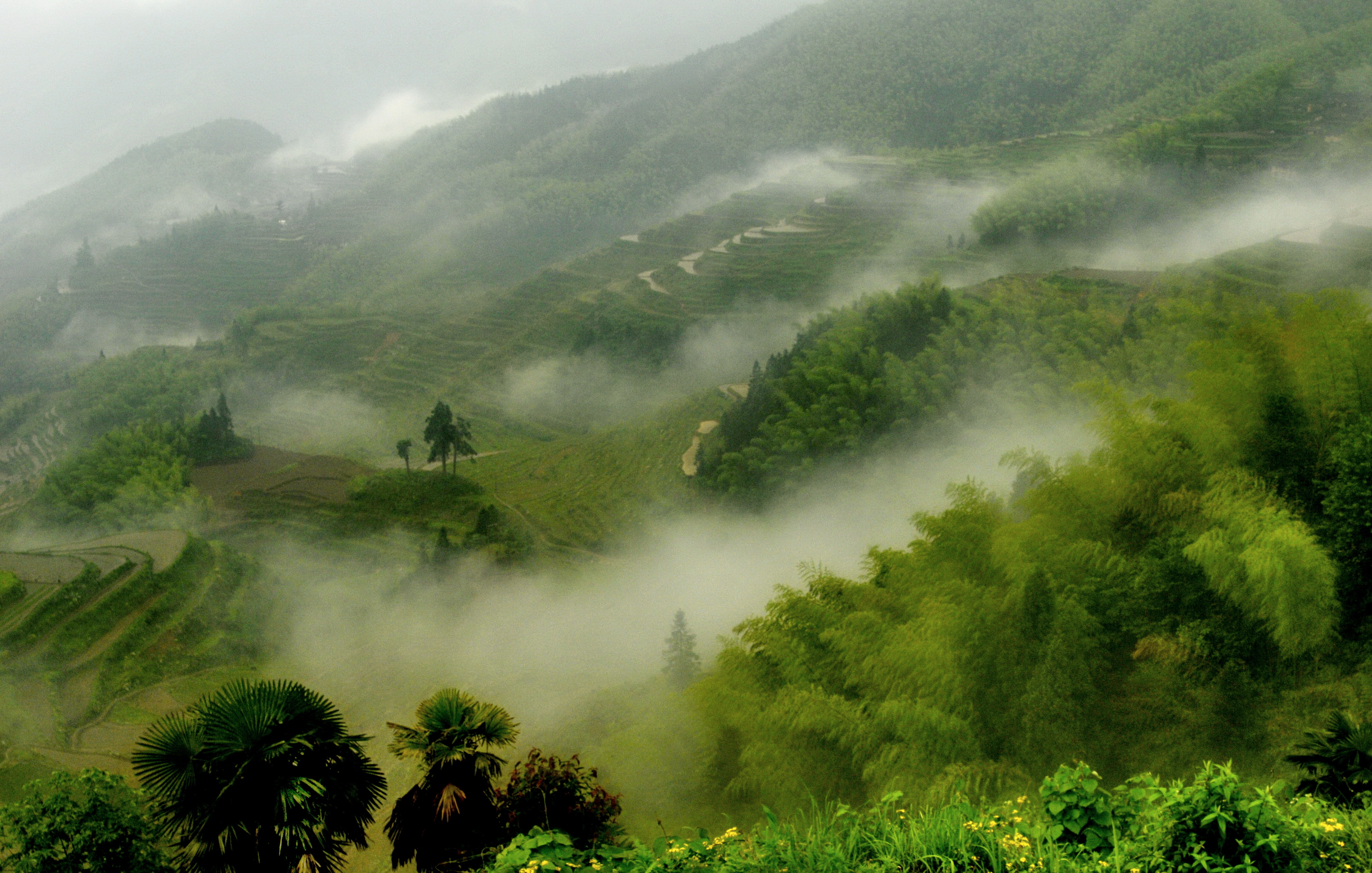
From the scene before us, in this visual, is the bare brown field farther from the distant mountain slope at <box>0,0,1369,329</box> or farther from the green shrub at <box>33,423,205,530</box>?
the distant mountain slope at <box>0,0,1369,329</box>

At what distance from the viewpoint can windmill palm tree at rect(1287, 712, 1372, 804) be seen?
573 centimetres

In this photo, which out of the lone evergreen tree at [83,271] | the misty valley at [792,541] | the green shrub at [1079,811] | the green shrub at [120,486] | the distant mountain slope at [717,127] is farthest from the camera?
the lone evergreen tree at [83,271]

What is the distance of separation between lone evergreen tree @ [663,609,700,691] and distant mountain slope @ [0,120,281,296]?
515 feet

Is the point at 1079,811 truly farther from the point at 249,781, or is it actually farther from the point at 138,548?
the point at 138,548

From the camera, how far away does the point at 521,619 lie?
28.5 meters

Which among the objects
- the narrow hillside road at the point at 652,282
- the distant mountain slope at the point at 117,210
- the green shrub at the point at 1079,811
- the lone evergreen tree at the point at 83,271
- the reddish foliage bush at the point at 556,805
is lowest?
the narrow hillside road at the point at 652,282

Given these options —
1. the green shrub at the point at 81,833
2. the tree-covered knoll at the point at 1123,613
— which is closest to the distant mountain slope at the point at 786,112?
the tree-covered knoll at the point at 1123,613

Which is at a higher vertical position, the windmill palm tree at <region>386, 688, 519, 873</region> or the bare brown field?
the windmill palm tree at <region>386, 688, 519, 873</region>

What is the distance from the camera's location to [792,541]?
25.9 m

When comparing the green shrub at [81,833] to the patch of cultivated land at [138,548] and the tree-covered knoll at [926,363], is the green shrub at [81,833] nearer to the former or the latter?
the tree-covered knoll at [926,363]

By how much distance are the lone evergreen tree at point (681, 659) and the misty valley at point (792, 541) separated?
0.46 feet

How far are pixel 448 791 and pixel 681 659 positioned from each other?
1239 centimetres

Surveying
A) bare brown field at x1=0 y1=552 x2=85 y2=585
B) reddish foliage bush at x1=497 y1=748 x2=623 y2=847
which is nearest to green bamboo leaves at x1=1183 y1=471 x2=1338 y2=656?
reddish foliage bush at x1=497 y1=748 x2=623 y2=847

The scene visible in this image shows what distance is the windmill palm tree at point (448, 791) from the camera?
20.4 ft
